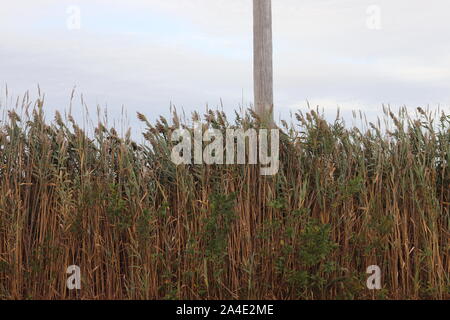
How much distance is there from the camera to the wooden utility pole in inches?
221

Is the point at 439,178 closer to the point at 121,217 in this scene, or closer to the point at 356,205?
the point at 356,205

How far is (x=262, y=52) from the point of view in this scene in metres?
5.68

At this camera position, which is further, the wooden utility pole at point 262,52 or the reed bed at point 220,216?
the wooden utility pole at point 262,52

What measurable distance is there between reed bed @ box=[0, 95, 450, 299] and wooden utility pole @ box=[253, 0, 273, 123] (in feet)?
2.88

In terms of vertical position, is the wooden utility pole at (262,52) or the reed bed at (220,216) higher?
the wooden utility pole at (262,52)

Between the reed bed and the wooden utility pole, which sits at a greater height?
A: the wooden utility pole

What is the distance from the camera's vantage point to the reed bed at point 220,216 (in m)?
4.20

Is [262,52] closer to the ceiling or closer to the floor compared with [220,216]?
closer to the ceiling

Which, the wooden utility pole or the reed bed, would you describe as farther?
the wooden utility pole

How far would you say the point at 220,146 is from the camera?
4.55m

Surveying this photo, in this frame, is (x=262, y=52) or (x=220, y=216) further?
(x=262, y=52)

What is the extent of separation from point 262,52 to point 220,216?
2.01 m

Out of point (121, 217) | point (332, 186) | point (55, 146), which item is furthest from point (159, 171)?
point (332, 186)

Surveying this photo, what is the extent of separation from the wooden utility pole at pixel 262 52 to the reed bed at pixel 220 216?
88 centimetres
